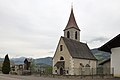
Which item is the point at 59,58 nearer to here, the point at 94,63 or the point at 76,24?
the point at 94,63

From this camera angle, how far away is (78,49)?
60.5m

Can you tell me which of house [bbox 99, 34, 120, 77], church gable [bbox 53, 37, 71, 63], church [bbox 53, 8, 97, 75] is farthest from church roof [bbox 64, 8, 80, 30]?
house [bbox 99, 34, 120, 77]

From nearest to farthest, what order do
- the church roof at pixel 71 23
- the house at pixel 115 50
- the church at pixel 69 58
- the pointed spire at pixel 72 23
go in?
the house at pixel 115 50, the church at pixel 69 58, the church roof at pixel 71 23, the pointed spire at pixel 72 23

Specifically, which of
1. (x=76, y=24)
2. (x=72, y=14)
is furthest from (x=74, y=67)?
(x=72, y=14)

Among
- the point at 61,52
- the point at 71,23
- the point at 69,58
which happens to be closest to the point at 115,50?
the point at 69,58

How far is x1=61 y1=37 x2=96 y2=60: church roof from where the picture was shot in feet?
187

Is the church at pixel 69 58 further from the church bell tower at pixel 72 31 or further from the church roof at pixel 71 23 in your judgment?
the church roof at pixel 71 23

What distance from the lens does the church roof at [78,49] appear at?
5689 cm

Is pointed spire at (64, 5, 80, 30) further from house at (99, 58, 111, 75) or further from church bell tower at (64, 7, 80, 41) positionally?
house at (99, 58, 111, 75)

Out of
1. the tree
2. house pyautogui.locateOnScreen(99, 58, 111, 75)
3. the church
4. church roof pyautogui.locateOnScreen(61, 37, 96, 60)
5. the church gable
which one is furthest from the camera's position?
church roof pyautogui.locateOnScreen(61, 37, 96, 60)

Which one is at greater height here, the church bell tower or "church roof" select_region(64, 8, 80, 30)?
"church roof" select_region(64, 8, 80, 30)

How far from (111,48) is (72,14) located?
63831mm

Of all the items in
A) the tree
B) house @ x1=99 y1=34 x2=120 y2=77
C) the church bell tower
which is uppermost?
the church bell tower

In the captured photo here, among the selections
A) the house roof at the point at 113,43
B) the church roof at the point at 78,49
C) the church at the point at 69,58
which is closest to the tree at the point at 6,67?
the church at the point at 69,58
